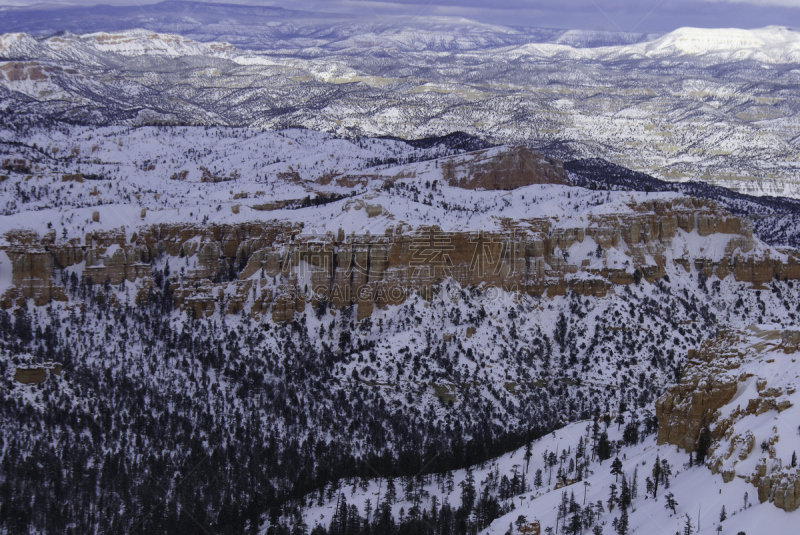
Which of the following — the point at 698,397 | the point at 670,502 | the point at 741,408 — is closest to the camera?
the point at 670,502

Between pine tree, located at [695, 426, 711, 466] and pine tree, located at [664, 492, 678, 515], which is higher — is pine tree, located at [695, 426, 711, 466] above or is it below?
above

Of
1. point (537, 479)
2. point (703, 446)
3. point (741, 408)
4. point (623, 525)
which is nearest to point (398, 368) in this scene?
point (537, 479)

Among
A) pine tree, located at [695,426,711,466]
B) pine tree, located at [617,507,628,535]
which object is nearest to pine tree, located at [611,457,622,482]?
pine tree, located at [695,426,711,466]

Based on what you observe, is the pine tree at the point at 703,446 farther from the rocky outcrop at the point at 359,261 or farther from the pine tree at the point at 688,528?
the rocky outcrop at the point at 359,261

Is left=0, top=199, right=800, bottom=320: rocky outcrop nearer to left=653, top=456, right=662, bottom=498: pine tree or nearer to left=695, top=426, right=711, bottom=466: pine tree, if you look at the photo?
left=653, top=456, right=662, bottom=498: pine tree

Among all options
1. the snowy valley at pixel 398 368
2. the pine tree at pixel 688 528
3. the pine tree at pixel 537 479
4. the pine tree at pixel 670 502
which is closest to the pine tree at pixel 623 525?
the snowy valley at pixel 398 368

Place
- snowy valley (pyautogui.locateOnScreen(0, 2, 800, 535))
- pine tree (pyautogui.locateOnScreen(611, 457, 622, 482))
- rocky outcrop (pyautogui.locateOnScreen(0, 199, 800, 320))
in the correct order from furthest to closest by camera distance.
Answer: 1. rocky outcrop (pyautogui.locateOnScreen(0, 199, 800, 320))
2. pine tree (pyautogui.locateOnScreen(611, 457, 622, 482))
3. snowy valley (pyautogui.locateOnScreen(0, 2, 800, 535))

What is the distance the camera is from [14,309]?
151500 millimetres

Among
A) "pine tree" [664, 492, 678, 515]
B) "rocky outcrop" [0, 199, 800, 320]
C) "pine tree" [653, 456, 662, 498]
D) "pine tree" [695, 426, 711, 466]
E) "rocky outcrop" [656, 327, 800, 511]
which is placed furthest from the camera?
"rocky outcrop" [0, 199, 800, 320]

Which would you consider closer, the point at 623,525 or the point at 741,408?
the point at 623,525

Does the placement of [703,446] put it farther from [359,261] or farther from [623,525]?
[359,261]

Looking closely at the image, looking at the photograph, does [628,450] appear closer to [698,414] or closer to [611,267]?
[698,414]

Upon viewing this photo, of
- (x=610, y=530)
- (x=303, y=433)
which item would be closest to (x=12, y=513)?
(x=303, y=433)

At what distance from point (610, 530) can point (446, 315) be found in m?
69.8
